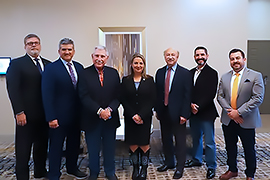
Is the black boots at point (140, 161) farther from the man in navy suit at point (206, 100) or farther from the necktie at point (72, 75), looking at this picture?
the necktie at point (72, 75)

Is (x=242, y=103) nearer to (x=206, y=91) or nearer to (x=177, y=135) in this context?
(x=206, y=91)

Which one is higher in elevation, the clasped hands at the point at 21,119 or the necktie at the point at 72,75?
the necktie at the point at 72,75

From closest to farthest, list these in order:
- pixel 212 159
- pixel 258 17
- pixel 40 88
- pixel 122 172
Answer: pixel 40 88, pixel 212 159, pixel 122 172, pixel 258 17

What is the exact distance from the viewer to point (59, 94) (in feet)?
8.08

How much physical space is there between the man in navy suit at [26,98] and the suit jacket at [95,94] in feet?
1.60

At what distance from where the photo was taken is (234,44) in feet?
15.3

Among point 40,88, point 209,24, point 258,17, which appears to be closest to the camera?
point 40,88

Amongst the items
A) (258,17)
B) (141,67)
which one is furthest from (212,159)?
(258,17)

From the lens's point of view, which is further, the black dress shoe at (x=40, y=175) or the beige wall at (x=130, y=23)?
the beige wall at (x=130, y=23)

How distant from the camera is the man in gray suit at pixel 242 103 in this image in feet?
7.85

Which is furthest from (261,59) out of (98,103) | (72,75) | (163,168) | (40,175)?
(40,175)

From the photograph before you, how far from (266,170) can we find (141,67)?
2090 mm

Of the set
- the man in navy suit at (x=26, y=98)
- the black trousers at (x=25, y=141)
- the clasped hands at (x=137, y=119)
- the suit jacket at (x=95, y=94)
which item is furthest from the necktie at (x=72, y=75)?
the clasped hands at (x=137, y=119)

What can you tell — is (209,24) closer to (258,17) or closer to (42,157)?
(258,17)
